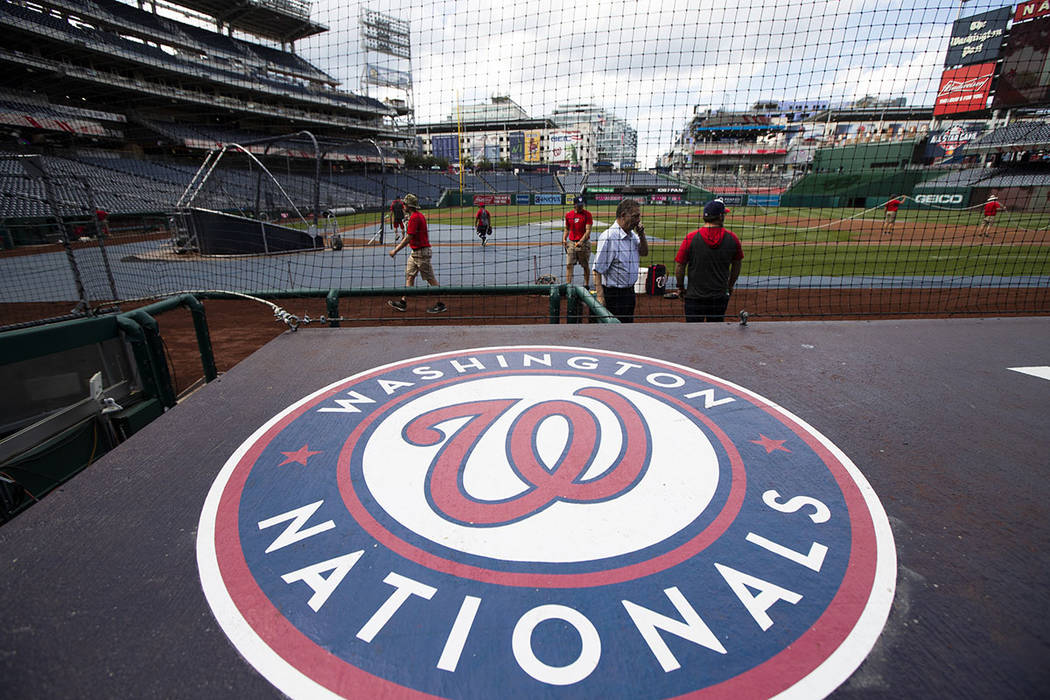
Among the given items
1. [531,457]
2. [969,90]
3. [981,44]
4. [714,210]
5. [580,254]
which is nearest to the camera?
[531,457]

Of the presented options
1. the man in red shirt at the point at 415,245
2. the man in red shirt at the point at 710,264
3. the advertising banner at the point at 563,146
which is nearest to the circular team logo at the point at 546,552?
the man in red shirt at the point at 710,264

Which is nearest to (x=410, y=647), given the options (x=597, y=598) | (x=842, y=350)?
(x=597, y=598)

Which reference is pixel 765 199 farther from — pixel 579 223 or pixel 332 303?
pixel 332 303

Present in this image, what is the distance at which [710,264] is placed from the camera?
4051 mm

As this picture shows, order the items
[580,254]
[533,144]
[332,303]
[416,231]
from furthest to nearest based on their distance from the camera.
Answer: [533,144] < [580,254] < [416,231] < [332,303]

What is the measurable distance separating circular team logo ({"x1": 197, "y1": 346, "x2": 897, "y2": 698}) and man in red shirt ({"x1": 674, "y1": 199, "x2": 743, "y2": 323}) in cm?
252

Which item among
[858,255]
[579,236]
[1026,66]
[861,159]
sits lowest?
[858,255]

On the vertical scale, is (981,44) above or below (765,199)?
above

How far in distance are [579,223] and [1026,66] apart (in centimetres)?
3656

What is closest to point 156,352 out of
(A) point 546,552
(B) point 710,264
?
(A) point 546,552

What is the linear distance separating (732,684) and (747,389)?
1364 mm

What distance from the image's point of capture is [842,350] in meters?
2.45

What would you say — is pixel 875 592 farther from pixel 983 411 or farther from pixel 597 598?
pixel 983 411

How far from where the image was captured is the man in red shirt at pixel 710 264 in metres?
3.99
